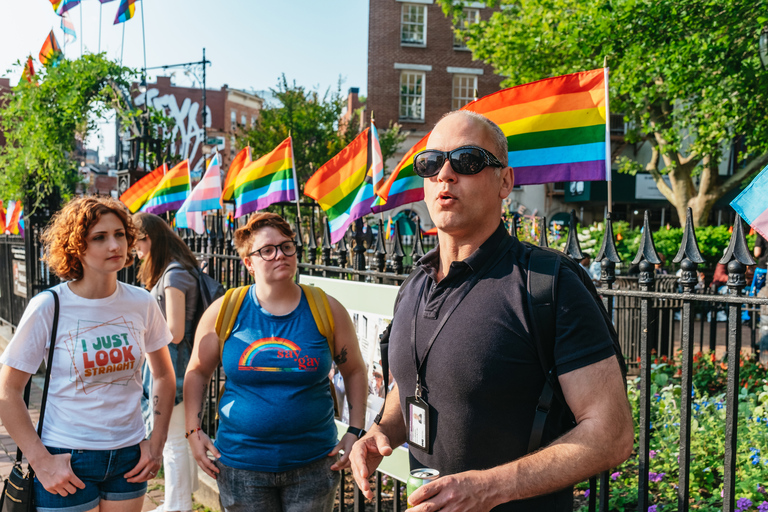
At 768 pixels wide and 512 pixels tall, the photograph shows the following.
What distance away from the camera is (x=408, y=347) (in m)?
1.81

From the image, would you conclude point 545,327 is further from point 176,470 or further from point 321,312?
point 176,470

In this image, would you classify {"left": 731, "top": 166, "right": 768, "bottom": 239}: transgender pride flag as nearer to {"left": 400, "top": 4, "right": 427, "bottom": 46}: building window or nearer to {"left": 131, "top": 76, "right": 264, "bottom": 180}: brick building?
{"left": 400, "top": 4, "right": 427, "bottom": 46}: building window

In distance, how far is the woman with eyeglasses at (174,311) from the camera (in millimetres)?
3875

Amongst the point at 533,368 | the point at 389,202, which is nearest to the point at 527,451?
Result: the point at 533,368

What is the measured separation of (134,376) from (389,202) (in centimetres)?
230

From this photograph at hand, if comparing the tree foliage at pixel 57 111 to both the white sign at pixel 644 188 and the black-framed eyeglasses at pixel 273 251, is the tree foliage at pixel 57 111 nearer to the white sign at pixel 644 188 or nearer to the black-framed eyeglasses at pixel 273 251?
the black-framed eyeglasses at pixel 273 251

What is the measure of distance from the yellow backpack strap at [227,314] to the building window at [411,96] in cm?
2511

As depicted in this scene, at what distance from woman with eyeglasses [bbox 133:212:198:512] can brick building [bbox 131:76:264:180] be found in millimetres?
30955

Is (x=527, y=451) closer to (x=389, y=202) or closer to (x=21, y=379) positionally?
(x=21, y=379)

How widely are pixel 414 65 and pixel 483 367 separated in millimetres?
27173

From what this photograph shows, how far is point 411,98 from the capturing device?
89.9ft

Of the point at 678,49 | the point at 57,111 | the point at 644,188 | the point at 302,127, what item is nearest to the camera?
the point at 57,111

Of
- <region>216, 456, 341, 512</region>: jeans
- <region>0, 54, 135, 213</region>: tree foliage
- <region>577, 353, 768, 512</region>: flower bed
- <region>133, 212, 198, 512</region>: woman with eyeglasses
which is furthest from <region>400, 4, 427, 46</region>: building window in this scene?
<region>216, 456, 341, 512</region>: jeans

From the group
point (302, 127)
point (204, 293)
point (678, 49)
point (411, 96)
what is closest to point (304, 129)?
point (302, 127)
